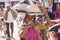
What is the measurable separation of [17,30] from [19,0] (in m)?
0.17

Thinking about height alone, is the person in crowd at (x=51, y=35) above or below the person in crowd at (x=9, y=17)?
below

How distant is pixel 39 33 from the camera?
0.91 meters

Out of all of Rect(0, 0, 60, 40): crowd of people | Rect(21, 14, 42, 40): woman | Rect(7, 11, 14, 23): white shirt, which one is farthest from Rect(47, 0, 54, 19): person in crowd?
Rect(7, 11, 14, 23): white shirt

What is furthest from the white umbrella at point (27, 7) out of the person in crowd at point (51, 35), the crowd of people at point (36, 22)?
the person in crowd at point (51, 35)

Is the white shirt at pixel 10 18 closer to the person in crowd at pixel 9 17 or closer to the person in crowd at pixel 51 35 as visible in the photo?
the person in crowd at pixel 9 17

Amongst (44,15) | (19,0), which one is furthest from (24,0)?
(44,15)

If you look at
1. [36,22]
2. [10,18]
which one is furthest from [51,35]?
[10,18]

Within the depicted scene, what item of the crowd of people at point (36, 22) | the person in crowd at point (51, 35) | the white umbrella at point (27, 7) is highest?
the white umbrella at point (27, 7)

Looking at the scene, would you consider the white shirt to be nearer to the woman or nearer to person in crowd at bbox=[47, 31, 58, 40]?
the woman

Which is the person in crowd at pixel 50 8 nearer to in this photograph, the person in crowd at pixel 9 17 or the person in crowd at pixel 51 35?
the person in crowd at pixel 51 35

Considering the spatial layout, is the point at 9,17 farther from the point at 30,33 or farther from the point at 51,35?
the point at 51,35

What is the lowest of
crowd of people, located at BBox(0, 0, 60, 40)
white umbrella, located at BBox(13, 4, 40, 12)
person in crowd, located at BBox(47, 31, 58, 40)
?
person in crowd, located at BBox(47, 31, 58, 40)

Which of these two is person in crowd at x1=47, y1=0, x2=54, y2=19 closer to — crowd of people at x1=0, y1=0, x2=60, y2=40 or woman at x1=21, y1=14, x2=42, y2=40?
crowd of people at x1=0, y1=0, x2=60, y2=40

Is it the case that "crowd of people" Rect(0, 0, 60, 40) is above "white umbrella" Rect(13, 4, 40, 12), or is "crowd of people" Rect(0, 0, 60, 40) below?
below
